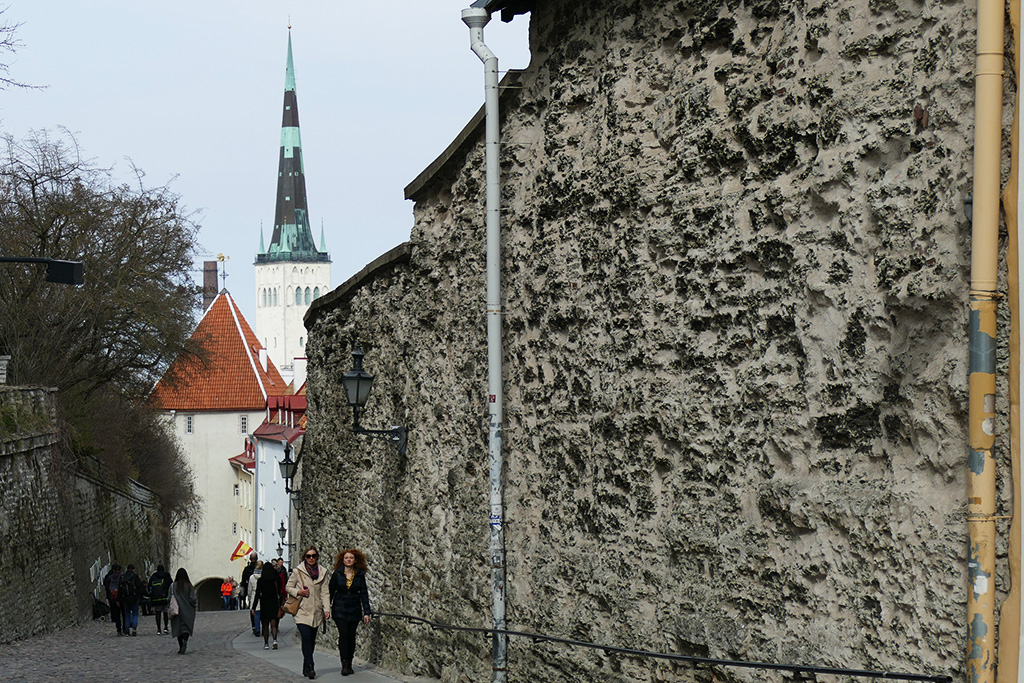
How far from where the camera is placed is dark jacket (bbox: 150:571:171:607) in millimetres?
21156

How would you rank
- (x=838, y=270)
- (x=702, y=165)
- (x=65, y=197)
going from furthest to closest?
(x=65, y=197)
(x=702, y=165)
(x=838, y=270)

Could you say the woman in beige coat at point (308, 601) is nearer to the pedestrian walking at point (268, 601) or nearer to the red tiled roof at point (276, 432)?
the pedestrian walking at point (268, 601)

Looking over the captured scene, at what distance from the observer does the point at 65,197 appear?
106 feet

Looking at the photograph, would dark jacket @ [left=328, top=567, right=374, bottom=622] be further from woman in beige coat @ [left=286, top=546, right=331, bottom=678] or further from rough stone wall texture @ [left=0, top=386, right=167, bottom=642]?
rough stone wall texture @ [left=0, top=386, right=167, bottom=642]

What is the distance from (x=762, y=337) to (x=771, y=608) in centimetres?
123

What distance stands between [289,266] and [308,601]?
14065 cm

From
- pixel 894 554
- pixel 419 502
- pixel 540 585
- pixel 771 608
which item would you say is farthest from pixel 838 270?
pixel 419 502

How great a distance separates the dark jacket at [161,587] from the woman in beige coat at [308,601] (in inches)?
381

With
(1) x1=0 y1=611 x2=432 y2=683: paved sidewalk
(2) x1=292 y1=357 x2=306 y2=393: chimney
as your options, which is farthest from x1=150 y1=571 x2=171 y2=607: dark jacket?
(2) x1=292 y1=357 x2=306 y2=393: chimney

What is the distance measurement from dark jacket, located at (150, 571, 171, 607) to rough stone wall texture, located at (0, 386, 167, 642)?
2.09 meters

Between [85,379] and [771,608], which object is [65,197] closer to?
[85,379]

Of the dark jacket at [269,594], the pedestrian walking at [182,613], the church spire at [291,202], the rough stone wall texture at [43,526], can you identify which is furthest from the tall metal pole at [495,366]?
the church spire at [291,202]

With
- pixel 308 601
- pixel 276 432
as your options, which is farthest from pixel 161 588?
pixel 276 432

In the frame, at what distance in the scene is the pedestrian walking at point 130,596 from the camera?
21719 mm
